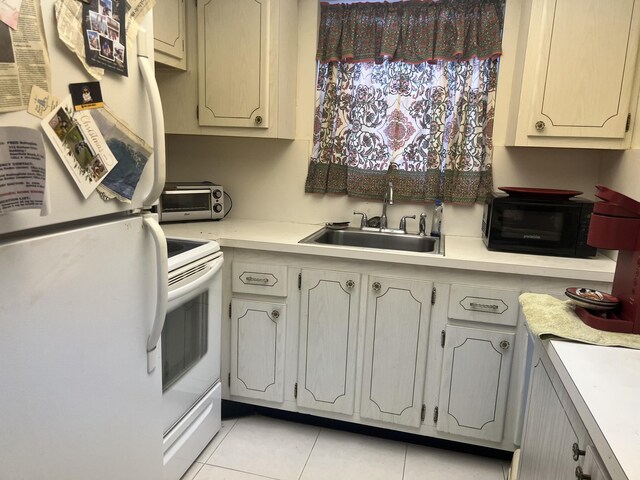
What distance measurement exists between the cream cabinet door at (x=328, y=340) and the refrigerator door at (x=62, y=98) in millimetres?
987

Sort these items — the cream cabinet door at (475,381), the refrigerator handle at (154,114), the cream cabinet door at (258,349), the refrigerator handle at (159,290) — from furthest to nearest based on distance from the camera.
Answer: the cream cabinet door at (258,349) < the cream cabinet door at (475,381) < the refrigerator handle at (159,290) < the refrigerator handle at (154,114)

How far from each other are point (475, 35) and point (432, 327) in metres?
1.42

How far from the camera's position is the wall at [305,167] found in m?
2.23

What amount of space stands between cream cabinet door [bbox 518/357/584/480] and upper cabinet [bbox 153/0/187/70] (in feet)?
6.30

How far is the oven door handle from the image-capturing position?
5.04 ft

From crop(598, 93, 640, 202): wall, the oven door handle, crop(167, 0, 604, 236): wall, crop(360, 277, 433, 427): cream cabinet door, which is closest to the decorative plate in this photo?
crop(598, 93, 640, 202): wall

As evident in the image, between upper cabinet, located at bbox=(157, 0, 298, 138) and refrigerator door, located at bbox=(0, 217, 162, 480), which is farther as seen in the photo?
upper cabinet, located at bbox=(157, 0, 298, 138)

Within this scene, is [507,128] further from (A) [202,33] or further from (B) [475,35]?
(A) [202,33]

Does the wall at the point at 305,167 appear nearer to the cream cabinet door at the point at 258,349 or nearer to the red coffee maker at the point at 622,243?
the cream cabinet door at the point at 258,349

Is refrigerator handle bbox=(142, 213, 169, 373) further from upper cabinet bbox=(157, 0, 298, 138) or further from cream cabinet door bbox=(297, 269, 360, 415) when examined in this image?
upper cabinet bbox=(157, 0, 298, 138)

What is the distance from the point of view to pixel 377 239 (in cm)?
238

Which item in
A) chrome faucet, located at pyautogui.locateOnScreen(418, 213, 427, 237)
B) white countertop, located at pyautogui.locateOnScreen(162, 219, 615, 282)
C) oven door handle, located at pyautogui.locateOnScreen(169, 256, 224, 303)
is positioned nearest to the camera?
oven door handle, located at pyautogui.locateOnScreen(169, 256, 224, 303)

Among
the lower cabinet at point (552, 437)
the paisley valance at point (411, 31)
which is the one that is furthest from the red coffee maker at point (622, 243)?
the paisley valance at point (411, 31)

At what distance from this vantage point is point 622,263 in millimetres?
1166
